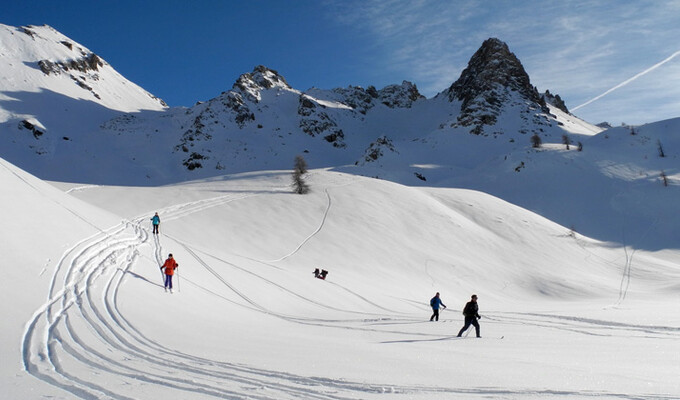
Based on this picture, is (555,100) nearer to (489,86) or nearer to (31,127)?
(489,86)

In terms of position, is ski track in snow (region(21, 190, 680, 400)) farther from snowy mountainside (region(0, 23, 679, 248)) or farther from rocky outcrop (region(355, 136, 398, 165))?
rocky outcrop (region(355, 136, 398, 165))

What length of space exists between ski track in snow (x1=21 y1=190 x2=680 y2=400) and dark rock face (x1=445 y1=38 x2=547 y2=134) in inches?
3951

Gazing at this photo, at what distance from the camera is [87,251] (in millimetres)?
14664

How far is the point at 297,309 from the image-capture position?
17.0m

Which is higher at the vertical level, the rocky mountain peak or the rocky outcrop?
the rocky mountain peak

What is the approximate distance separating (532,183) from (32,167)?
82.8 metres

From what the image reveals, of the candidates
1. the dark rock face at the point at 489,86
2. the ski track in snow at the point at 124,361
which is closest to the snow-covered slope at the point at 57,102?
the ski track in snow at the point at 124,361

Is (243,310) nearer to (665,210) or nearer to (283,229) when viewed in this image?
(283,229)

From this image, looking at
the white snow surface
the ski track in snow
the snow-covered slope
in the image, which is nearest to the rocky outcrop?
the snow-covered slope

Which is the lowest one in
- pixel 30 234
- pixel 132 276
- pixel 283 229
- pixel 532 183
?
pixel 132 276

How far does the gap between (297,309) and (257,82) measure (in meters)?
118

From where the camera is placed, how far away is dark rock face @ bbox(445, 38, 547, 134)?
109188mm

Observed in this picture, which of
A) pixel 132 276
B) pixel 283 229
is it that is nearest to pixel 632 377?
pixel 132 276

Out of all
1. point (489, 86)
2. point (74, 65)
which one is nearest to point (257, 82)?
point (74, 65)
